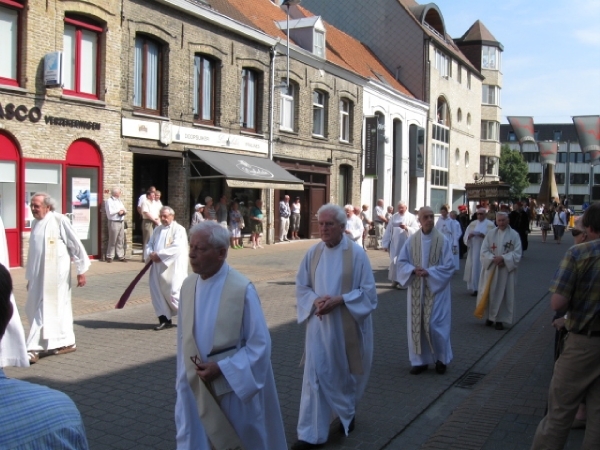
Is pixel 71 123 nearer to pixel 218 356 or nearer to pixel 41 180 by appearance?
pixel 41 180

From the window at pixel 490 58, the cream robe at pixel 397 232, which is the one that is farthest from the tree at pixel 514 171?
the cream robe at pixel 397 232

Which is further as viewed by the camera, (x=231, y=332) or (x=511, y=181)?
(x=511, y=181)

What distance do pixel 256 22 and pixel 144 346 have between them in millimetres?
18146

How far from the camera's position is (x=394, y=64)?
3641 centimetres

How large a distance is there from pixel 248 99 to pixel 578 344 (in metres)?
19.5

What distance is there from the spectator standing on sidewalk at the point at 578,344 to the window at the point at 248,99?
1887 centimetres

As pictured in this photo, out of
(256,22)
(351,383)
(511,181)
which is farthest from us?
(511,181)

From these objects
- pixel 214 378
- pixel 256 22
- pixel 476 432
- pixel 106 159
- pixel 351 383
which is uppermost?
pixel 256 22

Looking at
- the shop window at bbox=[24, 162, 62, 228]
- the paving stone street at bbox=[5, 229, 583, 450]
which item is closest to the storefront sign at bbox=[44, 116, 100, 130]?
the shop window at bbox=[24, 162, 62, 228]

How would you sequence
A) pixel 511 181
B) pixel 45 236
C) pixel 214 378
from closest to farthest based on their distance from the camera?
pixel 214 378 < pixel 45 236 < pixel 511 181

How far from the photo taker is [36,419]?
1.51 m

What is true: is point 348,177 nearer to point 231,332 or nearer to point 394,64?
point 394,64

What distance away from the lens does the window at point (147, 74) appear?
17516 mm

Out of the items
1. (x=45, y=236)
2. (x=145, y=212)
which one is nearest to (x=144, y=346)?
(x=45, y=236)
